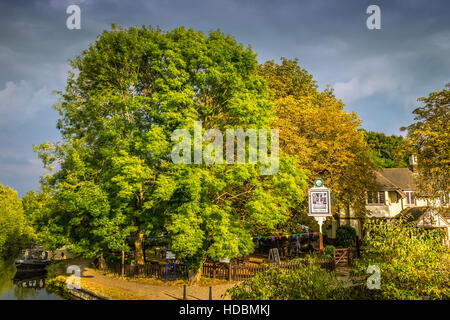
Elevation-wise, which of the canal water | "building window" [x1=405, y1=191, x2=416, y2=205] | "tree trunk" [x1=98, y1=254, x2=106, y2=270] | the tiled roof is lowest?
the canal water

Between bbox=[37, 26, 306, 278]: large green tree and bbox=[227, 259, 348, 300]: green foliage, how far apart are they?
5948 mm

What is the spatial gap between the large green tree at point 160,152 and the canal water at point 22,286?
5.48 m

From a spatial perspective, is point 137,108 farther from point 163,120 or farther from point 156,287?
point 156,287

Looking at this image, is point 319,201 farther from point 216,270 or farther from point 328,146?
point 328,146

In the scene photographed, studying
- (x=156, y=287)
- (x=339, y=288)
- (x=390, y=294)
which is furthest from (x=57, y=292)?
(x=390, y=294)

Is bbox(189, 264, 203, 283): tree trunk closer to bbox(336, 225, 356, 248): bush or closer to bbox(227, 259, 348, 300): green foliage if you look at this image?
bbox(227, 259, 348, 300): green foliage

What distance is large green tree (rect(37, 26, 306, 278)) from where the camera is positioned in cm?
1636

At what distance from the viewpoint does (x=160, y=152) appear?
53.5 ft

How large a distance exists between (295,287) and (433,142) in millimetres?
16286

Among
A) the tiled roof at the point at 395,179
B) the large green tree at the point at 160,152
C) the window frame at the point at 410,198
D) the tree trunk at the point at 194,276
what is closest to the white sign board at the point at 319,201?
the large green tree at the point at 160,152

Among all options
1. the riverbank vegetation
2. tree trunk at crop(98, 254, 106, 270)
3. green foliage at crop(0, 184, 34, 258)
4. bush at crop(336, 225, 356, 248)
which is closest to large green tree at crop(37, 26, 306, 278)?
the riverbank vegetation

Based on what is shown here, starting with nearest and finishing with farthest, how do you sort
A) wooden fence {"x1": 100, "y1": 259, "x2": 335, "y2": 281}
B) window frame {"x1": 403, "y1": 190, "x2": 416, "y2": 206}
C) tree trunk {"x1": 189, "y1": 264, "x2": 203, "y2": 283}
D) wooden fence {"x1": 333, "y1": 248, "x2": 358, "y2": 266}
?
tree trunk {"x1": 189, "y1": 264, "x2": 203, "y2": 283}
wooden fence {"x1": 100, "y1": 259, "x2": 335, "y2": 281}
wooden fence {"x1": 333, "y1": 248, "x2": 358, "y2": 266}
window frame {"x1": 403, "y1": 190, "x2": 416, "y2": 206}

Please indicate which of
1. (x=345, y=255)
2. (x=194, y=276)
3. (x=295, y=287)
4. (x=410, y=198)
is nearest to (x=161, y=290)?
(x=194, y=276)

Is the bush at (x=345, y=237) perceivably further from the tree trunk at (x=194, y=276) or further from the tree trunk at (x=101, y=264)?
the tree trunk at (x=101, y=264)
